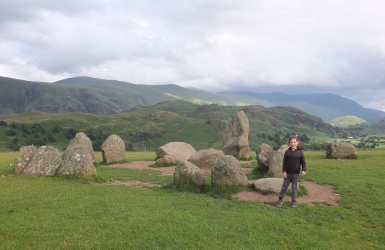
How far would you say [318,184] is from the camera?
803 inches

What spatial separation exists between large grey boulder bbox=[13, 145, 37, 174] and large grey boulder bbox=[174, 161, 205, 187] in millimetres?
13584

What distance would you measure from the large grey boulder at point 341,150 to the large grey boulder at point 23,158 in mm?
31605

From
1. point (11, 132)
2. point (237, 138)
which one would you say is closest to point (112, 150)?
point (237, 138)

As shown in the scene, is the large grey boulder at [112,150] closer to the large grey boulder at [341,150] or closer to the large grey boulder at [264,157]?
the large grey boulder at [264,157]

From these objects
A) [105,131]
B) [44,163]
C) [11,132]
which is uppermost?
[44,163]

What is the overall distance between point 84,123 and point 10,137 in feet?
180

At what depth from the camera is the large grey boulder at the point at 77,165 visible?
21.0 metres

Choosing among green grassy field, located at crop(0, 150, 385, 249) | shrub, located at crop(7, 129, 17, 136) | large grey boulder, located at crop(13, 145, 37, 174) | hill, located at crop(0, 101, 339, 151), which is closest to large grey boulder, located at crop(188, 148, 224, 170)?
green grassy field, located at crop(0, 150, 385, 249)

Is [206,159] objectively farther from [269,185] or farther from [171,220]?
[171,220]

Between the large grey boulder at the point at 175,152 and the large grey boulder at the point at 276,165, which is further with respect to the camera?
the large grey boulder at the point at 175,152

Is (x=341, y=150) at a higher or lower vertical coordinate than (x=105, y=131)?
higher

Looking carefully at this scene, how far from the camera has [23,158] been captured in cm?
2364

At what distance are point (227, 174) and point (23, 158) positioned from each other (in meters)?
17.3

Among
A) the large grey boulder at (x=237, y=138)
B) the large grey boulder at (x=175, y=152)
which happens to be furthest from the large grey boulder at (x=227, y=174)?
the large grey boulder at (x=237, y=138)
